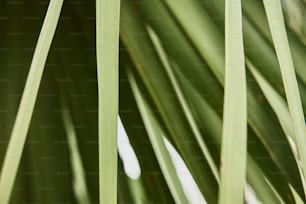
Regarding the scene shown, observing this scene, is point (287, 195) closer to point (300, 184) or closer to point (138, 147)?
point (300, 184)

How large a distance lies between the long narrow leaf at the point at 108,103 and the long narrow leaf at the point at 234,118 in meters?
0.07

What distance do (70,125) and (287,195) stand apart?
18cm

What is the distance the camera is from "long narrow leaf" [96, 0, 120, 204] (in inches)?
12.5

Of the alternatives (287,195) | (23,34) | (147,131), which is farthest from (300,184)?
(23,34)

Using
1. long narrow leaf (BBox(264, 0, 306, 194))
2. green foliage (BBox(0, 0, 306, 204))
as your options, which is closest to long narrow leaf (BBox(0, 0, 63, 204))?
green foliage (BBox(0, 0, 306, 204))

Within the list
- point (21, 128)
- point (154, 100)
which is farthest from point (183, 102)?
point (21, 128)

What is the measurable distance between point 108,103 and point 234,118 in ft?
0.28

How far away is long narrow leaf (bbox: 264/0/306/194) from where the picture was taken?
336mm

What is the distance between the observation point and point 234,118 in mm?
329

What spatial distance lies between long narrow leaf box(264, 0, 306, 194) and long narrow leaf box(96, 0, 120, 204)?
0.37 feet

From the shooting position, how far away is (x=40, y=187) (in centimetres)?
38

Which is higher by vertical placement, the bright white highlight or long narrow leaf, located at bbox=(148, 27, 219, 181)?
long narrow leaf, located at bbox=(148, 27, 219, 181)

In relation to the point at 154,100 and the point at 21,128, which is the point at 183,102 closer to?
the point at 154,100

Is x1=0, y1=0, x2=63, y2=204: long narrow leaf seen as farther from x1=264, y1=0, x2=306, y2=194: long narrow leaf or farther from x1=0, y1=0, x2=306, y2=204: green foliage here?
x1=264, y1=0, x2=306, y2=194: long narrow leaf
